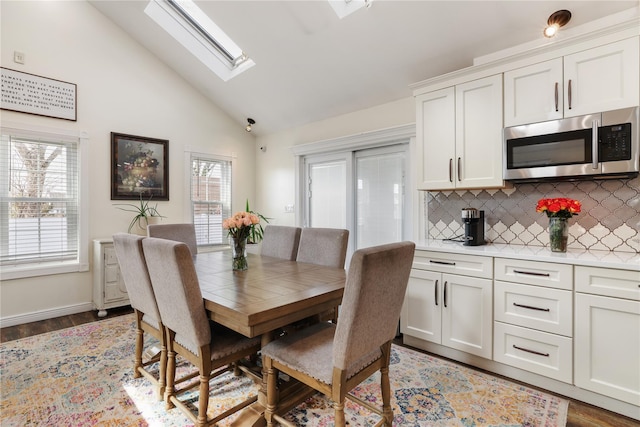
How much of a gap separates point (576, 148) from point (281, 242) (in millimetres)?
2396

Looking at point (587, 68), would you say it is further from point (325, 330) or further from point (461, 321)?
point (325, 330)

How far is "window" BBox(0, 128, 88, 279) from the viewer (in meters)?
3.21

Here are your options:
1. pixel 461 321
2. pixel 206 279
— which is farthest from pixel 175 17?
pixel 461 321

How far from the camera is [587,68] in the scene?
207cm

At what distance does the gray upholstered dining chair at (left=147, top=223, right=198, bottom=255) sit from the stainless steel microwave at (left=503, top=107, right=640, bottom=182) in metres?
2.91

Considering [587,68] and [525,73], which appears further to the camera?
[525,73]

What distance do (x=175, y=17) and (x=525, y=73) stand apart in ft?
12.4

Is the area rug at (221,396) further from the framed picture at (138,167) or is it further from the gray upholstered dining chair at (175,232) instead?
the framed picture at (138,167)

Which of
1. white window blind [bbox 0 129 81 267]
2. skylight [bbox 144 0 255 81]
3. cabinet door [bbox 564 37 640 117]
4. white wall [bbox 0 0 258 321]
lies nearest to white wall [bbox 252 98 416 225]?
white wall [bbox 0 0 258 321]

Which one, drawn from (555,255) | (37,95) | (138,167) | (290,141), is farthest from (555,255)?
(37,95)

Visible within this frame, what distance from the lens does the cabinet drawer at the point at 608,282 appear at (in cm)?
175

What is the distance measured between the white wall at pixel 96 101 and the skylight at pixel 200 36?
65 cm

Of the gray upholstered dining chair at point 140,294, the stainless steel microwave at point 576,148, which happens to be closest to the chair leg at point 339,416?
the gray upholstered dining chair at point 140,294

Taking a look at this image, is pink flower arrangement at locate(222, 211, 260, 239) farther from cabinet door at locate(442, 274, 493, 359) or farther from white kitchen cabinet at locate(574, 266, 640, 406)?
white kitchen cabinet at locate(574, 266, 640, 406)
